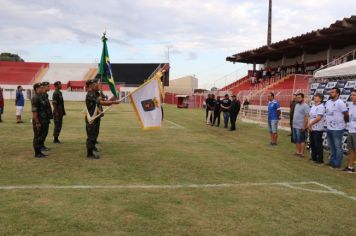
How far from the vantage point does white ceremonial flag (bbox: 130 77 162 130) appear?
10.4 m

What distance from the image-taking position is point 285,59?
4269cm

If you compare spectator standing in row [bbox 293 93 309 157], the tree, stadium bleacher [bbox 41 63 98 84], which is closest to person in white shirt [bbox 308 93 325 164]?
spectator standing in row [bbox 293 93 309 157]

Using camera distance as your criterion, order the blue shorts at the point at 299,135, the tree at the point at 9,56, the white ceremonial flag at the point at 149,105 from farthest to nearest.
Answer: the tree at the point at 9,56 → the blue shorts at the point at 299,135 → the white ceremonial flag at the point at 149,105

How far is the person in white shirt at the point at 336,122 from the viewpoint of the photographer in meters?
9.62

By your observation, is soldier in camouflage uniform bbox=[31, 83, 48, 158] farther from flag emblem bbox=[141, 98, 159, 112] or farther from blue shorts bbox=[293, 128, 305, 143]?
blue shorts bbox=[293, 128, 305, 143]

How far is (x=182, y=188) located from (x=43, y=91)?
481cm

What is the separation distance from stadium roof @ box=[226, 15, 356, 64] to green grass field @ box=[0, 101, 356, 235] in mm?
18190

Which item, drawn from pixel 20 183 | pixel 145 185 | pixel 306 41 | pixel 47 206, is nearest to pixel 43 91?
pixel 20 183

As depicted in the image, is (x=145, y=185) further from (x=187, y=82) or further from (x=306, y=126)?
(x=187, y=82)

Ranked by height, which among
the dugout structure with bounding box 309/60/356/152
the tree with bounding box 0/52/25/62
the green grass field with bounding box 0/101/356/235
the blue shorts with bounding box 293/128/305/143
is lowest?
the green grass field with bounding box 0/101/356/235

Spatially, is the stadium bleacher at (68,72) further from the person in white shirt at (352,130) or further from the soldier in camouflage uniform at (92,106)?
the person in white shirt at (352,130)

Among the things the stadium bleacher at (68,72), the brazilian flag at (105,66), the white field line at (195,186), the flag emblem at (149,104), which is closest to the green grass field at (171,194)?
the white field line at (195,186)

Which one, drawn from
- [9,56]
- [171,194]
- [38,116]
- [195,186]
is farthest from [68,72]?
[171,194]

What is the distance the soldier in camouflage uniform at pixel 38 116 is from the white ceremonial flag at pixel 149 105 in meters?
2.16
